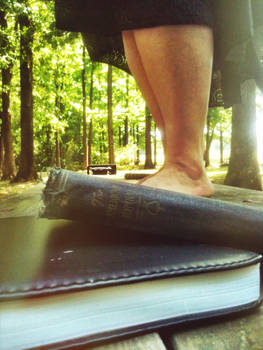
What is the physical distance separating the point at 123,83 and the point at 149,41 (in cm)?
2019

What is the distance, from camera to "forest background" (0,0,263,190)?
5.83 m

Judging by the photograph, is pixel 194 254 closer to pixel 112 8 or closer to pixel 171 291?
pixel 171 291

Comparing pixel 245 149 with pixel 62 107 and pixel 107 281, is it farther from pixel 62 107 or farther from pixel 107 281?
pixel 62 107

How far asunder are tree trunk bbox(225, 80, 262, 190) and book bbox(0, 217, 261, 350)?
566cm

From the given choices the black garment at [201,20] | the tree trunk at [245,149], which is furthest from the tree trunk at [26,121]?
the black garment at [201,20]

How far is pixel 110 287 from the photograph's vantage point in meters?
0.40

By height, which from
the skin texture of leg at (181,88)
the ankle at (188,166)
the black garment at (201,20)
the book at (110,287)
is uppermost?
the black garment at (201,20)

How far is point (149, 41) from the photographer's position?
842 mm

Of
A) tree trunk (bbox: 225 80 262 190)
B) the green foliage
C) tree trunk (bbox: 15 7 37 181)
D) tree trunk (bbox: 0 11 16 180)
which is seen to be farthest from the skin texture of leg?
tree trunk (bbox: 0 11 16 180)

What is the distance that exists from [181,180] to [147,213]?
1.27 ft

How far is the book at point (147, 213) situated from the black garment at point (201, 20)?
54cm

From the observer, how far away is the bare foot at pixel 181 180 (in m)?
0.87

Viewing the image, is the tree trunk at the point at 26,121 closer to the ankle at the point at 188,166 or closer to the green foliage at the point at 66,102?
the green foliage at the point at 66,102

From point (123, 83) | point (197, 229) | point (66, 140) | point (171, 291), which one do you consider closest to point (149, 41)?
A: point (197, 229)
